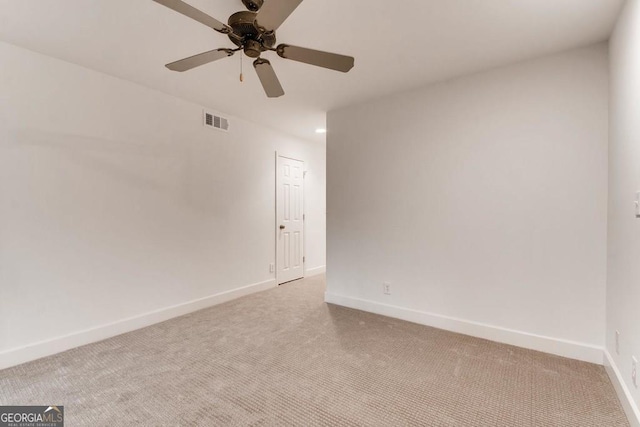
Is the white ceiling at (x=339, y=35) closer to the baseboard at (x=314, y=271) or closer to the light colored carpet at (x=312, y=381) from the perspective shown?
the light colored carpet at (x=312, y=381)

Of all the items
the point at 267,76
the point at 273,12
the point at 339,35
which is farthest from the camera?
the point at 339,35

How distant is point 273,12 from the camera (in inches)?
53.0

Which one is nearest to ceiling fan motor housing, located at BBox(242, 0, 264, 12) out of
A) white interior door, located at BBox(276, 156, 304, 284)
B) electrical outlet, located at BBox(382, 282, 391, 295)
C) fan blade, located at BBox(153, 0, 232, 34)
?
fan blade, located at BBox(153, 0, 232, 34)

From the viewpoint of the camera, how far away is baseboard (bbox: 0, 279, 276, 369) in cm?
228

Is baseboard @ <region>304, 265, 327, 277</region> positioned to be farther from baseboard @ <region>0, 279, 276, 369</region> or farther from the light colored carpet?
the light colored carpet

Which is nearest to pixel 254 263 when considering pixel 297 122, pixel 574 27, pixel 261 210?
pixel 261 210

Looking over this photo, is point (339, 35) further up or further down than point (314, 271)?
further up

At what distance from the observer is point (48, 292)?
244 centimetres

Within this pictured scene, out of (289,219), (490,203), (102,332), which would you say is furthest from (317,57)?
(289,219)

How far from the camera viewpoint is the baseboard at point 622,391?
158 centimetres

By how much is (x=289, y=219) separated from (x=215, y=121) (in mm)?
1865

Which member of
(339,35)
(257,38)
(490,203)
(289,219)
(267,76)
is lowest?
(289,219)

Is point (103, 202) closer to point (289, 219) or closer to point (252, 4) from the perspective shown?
point (252, 4)

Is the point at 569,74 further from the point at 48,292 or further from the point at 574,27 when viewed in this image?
the point at 48,292
